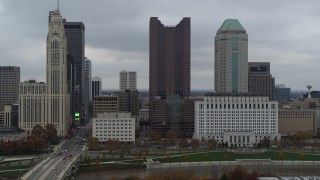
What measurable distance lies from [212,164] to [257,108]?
2567 cm

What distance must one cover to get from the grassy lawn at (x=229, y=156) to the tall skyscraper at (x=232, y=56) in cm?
3469

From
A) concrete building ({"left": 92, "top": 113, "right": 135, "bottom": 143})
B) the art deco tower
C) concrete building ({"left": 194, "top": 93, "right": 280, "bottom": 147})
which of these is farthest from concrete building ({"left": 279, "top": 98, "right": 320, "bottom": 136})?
the art deco tower

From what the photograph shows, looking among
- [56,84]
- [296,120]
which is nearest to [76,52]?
[56,84]

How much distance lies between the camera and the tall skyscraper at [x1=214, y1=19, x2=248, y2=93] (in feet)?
334

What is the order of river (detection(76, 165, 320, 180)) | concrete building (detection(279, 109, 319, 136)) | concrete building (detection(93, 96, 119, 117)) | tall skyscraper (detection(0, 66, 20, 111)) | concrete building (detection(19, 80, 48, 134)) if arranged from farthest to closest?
tall skyscraper (detection(0, 66, 20, 111))
concrete building (detection(279, 109, 319, 136))
concrete building (detection(93, 96, 119, 117))
concrete building (detection(19, 80, 48, 134))
river (detection(76, 165, 320, 180))

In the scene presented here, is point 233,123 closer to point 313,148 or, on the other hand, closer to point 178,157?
point 313,148

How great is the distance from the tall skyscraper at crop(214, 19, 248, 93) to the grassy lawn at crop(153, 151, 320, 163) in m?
34.7

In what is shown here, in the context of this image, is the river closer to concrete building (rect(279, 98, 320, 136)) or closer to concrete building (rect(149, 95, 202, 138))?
concrete building (rect(149, 95, 202, 138))

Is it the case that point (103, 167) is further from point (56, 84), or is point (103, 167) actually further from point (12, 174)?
point (56, 84)

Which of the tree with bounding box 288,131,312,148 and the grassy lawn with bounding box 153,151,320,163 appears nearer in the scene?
the grassy lawn with bounding box 153,151,320,163

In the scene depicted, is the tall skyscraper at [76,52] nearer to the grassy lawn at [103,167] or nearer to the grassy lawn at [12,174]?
the grassy lawn at [103,167]

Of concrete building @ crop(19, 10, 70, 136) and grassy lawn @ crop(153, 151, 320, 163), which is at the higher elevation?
concrete building @ crop(19, 10, 70, 136)

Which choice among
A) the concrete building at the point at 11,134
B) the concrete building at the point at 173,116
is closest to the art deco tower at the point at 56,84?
the concrete building at the point at 11,134

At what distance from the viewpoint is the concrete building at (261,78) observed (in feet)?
380
